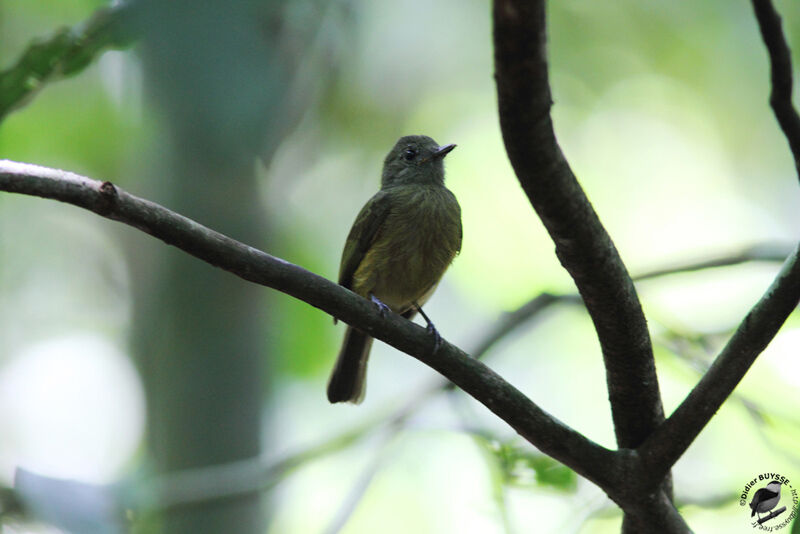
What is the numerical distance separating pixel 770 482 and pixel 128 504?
2.81 m

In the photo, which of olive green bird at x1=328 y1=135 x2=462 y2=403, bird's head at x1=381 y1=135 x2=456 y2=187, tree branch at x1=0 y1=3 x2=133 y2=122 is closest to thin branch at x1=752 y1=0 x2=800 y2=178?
tree branch at x1=0 y1=3 x2=133 y2=122

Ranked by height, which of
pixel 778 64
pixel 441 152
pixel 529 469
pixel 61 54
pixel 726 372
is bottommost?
pixel 726 372

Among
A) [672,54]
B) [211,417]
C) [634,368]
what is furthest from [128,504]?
[672,54]

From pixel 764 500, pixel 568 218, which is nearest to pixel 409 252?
pixel 764 500

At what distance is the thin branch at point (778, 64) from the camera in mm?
1741

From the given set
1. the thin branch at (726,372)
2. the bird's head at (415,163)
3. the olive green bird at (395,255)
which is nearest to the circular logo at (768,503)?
the thin branch at (726,372)

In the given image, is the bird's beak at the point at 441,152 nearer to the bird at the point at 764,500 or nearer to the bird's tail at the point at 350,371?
the bird's tail at the point at 350,371

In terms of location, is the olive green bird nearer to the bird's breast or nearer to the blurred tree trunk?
the bird's breast

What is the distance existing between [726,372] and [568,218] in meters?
0.69

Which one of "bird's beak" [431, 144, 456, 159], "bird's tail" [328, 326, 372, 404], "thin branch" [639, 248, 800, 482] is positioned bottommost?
"thin branch" [639, 248, 800, 482]

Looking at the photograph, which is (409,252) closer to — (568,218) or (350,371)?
(350,371)

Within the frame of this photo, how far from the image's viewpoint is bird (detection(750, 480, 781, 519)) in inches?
134

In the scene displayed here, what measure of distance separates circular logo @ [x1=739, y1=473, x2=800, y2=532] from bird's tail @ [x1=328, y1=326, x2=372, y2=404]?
6.48 feet

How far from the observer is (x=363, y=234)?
4441mm
